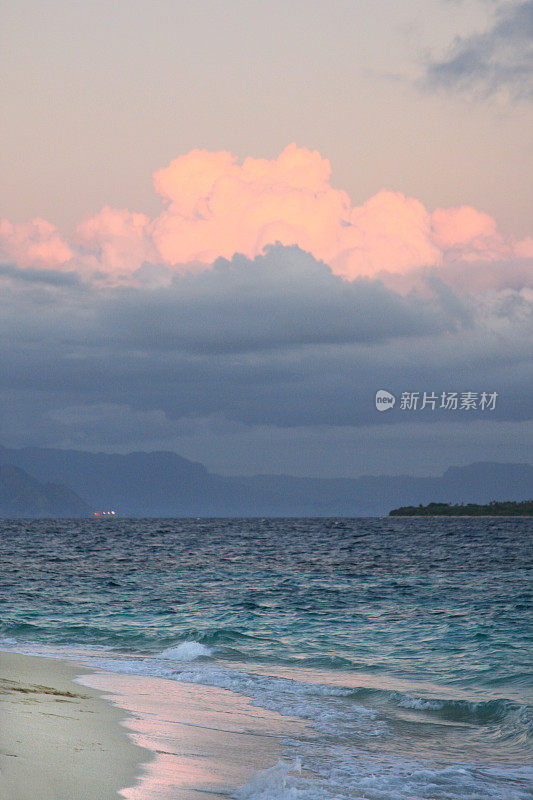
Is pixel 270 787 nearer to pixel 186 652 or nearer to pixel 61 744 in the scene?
pixel 61 744

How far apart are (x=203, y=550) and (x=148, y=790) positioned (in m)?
73.5

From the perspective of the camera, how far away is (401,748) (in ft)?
45.5

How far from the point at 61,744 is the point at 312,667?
12538mm

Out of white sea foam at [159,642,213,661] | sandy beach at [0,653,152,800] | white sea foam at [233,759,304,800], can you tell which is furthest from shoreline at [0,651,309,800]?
white sea foam at [159,642,213,661]

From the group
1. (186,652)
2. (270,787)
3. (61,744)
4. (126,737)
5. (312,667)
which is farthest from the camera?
(186,652)

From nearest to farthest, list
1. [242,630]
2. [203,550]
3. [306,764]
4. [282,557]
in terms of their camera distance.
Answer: [306,764] < [242,630] < [282,557] < [203,550]

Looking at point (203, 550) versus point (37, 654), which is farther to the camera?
point (203, 550)

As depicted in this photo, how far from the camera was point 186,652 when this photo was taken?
81.2ft

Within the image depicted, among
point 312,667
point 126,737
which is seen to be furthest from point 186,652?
point 126,737

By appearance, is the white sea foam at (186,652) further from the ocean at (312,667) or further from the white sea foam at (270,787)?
the white sea foam at (270,787)

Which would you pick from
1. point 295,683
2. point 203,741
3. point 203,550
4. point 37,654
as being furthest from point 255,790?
point 203,550

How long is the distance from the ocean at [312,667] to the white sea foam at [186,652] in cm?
9

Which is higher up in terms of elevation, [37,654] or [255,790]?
[255,790]

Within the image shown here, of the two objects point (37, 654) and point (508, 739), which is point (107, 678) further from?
point (508, 739)
